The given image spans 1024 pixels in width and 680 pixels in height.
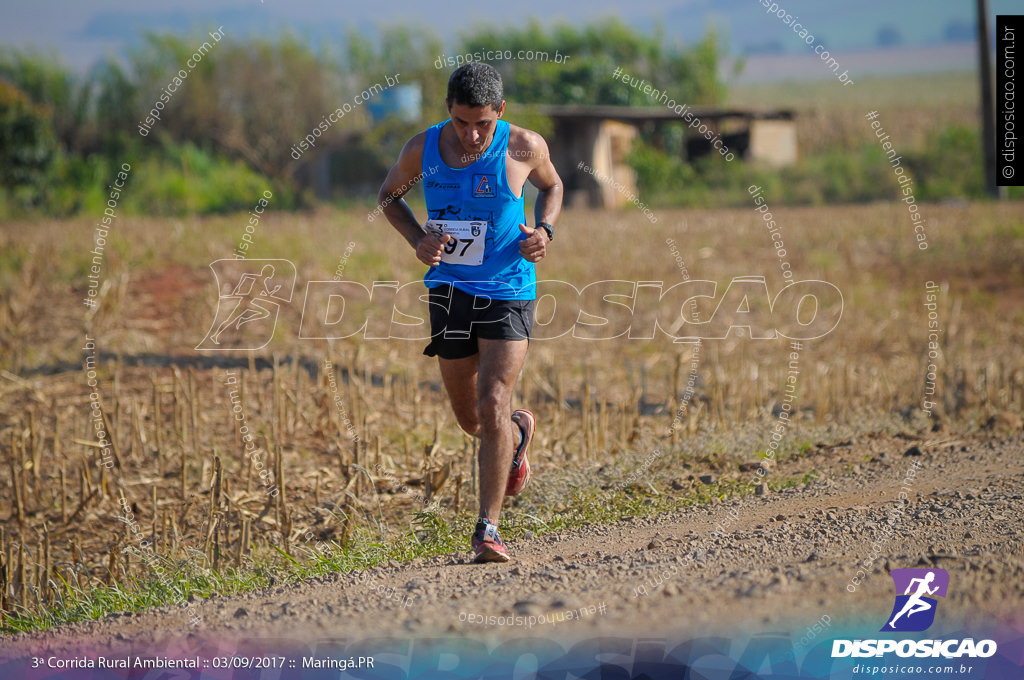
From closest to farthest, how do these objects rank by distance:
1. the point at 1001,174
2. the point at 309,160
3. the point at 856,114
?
1. the point at 1001,174
2. the point at 309,160
3. the point at 856,114

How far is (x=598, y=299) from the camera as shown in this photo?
41.5ft

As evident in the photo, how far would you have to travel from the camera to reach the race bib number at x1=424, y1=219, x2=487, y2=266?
4.68 m

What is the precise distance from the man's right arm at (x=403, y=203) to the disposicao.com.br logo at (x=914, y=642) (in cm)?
258

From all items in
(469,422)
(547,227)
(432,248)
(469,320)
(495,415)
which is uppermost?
(547,227)

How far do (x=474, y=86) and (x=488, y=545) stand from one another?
7.19ft

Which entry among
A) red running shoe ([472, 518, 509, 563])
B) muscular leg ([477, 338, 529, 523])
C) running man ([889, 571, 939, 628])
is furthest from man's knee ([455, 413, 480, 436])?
running man ([889, 571, 939, 628])

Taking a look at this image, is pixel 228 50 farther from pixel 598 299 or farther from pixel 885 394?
pixel 885 394

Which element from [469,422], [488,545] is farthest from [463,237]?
[488,545]

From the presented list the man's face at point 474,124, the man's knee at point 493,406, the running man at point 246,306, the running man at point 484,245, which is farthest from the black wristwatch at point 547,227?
the running man at point 246,306

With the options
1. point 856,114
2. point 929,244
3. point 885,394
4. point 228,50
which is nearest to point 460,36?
point 228,50

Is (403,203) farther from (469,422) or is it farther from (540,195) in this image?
(469,422)

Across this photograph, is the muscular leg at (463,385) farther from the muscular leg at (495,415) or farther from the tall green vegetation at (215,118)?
the tall green vegetation at (215,118)

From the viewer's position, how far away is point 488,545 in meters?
4.39

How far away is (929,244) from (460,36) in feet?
124
